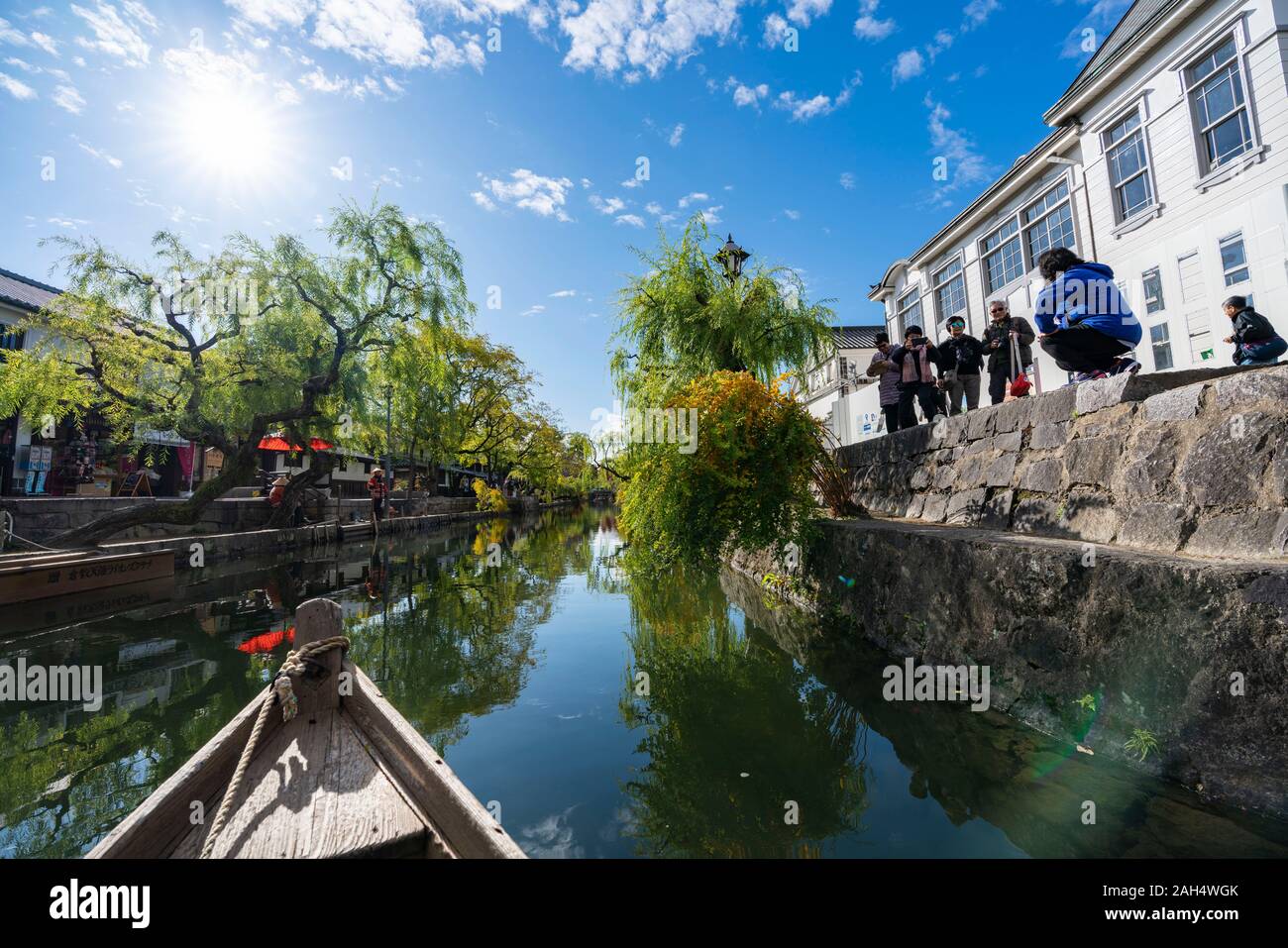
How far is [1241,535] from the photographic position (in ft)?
9.50

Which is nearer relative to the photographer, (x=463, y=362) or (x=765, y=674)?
(x=765, y=674)

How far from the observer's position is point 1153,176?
9422 millimetres

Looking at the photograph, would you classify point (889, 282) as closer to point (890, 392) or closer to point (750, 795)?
point (890, 392)

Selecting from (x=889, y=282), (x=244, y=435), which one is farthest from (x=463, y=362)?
(x=889, y=282)

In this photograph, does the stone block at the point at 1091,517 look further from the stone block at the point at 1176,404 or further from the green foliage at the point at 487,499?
the green foliage at the point at 487,499

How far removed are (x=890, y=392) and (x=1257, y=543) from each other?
19.3 ft

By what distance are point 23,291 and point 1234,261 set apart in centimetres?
3293

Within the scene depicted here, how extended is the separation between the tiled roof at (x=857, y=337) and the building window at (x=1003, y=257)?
1007cm

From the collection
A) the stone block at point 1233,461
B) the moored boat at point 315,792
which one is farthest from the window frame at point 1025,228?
the moored boat at point 315,792

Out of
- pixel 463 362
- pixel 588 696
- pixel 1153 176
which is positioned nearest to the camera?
pixel 588 696

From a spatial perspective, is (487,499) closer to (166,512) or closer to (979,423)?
(166,512)

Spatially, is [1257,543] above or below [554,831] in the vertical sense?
above

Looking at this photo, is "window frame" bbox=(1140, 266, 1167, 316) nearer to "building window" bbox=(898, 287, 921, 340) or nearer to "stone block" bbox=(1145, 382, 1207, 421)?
"building window" bbox=(898, 287, 921, 340)

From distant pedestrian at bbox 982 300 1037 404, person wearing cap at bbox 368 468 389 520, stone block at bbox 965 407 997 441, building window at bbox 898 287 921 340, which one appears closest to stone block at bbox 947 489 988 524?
stone block at bbox 965 407 997 441
